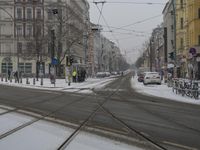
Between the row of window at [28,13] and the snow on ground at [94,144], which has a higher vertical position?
the row of window at [28,13]

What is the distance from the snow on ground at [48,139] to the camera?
1079 centimetres

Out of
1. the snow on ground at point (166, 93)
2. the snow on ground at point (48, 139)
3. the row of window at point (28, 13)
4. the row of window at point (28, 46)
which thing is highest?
the row of window at point (28, 13)

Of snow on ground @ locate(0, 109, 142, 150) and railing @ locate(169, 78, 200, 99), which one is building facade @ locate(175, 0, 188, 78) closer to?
railing @ locate(169, 78, 200, 99)

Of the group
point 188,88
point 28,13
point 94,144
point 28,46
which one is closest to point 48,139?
point 94,144

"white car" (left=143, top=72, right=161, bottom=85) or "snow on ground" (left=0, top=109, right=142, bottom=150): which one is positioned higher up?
"white car" (left=143, top=72, right=161, bottom=85)

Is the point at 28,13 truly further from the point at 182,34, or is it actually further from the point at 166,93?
the point at 166,93

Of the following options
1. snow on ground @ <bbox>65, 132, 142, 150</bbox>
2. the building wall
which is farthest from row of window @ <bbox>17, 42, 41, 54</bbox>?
snow on ground @ <bbox>65, 132, 142, 150</bbox>

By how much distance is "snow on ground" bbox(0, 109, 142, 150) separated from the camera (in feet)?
35.4

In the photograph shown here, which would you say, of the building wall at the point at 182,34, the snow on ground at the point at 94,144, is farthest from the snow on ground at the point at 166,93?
the building wall at the point at 182,34

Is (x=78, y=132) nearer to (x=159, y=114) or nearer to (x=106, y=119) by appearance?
(x=106, y=119)

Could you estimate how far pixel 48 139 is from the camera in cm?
1207

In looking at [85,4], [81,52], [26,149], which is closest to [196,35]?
[26,149]

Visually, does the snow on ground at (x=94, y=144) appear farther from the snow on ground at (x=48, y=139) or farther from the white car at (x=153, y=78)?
the white car at (x=153, y=78)

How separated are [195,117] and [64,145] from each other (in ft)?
26.9
